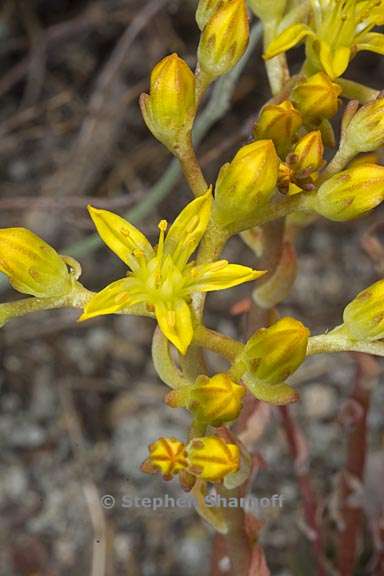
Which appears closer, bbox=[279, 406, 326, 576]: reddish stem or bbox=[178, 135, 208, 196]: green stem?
bbox=[178, 135, 208, 196]: green stem

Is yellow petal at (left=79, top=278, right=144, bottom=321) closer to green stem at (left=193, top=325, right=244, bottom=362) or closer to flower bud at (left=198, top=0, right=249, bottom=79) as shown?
green stem at (left=193, top=325, right=244, bottom=362)

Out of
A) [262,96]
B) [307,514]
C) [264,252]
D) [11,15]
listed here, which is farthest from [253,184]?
[11,15]

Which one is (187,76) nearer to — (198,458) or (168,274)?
(168,274)

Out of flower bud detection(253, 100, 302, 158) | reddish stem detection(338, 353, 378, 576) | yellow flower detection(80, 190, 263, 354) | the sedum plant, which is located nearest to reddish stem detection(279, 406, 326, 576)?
reddish stem detection(338, 353, 378, 576)

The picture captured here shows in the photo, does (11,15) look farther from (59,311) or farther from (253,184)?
(253,184)

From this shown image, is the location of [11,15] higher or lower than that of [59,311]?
higher

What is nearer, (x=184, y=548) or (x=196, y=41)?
(x=184, y=548)

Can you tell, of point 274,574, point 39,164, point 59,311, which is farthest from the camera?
point 39,164
